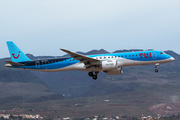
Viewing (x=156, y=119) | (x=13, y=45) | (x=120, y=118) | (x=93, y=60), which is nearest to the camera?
(x=93, y=60)

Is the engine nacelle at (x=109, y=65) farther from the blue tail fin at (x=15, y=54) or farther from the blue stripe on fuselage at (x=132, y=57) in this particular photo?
the blue tail fin at (x=15, y=54)

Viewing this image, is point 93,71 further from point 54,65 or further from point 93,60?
point 54,65

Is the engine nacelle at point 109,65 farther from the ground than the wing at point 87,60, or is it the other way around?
the wing at point 87,60

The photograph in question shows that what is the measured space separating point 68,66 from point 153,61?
1745 cm

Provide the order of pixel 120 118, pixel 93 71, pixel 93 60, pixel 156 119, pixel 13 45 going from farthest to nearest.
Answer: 1. pixel 120 118
2. pixel 156 119
3. pixel 13 45
4. pixel 93 71
5. pixel 93 60

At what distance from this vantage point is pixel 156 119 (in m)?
185

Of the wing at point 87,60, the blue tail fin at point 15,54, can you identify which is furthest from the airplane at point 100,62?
the blue tail fin at point 15,54

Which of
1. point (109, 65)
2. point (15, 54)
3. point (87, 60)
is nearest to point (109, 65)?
point (109, 65)

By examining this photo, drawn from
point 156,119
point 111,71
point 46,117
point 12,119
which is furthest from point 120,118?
point 111,71

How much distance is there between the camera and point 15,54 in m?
57.4

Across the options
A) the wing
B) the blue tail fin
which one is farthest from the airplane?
the blue tail fin

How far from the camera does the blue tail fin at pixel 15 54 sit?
56775mm

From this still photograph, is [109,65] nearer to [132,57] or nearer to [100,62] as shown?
[100,62]

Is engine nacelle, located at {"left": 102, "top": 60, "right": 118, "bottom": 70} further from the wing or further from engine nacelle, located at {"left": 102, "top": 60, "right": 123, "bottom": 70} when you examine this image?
the wing
